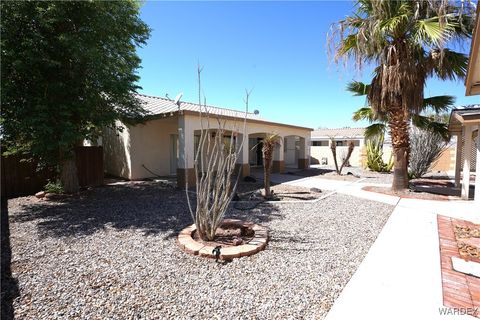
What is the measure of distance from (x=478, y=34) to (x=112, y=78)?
8.87 m

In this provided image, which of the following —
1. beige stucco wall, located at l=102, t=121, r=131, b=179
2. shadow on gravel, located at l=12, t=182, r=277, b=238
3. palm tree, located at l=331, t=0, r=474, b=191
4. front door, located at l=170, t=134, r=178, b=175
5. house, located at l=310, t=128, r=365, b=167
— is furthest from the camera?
house, located at l=310, t=128, r=365, b=167

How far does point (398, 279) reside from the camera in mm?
3412

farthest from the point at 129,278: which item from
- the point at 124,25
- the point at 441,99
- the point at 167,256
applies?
the point at 441,99

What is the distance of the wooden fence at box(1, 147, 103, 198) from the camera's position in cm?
873

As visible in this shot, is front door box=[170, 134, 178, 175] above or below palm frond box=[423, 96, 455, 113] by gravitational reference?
below

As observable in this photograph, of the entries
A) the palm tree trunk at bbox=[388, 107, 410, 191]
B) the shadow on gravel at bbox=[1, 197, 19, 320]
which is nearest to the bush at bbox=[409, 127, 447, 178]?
the palm tree trunk at bbox=[388, 107, 410, 191]

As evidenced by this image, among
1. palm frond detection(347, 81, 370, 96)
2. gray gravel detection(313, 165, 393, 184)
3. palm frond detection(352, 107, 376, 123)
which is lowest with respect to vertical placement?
gray gravel detection(313, 165, 393, 184)

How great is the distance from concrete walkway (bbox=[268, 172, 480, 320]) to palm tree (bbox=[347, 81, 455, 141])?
5450mm

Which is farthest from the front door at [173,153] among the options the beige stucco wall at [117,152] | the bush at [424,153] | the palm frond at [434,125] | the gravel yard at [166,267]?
the bush at [424,153]

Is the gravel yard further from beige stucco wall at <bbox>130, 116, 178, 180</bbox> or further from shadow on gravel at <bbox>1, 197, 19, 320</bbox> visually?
beige stucco wall at <bbox>130, 116, 178, 180</bbox>

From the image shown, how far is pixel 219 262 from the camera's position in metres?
3.91

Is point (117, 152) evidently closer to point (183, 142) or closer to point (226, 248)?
point (183, 142)

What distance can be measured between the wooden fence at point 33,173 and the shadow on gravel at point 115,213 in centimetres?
181

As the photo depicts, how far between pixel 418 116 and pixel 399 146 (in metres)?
1.59
